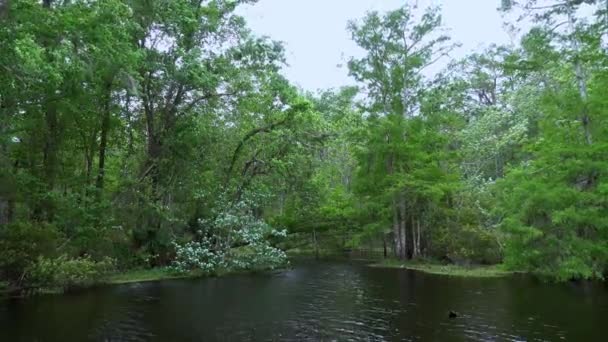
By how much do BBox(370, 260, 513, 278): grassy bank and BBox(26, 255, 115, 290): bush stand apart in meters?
16.4

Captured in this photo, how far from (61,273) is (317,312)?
9.35m

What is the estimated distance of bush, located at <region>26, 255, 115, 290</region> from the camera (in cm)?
1666

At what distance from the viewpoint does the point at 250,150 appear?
1134 inches

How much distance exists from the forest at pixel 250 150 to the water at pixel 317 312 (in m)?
2.53

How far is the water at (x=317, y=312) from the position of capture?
11391 millimetres

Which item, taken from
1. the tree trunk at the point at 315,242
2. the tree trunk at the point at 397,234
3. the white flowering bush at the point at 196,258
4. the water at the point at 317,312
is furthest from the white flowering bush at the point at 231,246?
the tree trunk at the point at 315,242

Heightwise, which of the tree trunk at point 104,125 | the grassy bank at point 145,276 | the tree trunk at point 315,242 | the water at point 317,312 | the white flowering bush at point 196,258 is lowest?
the water at point 317,312

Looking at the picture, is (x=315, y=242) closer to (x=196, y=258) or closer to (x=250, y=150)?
(x=250, y=150)

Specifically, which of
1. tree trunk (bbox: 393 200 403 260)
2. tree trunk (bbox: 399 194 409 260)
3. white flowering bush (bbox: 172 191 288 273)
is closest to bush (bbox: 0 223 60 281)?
white flowering bush (bbox: 172 191 288 273)

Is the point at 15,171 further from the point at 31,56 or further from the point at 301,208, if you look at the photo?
the point at 301,208

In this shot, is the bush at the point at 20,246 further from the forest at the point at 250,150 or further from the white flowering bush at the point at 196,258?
the white flowering bush at the point at 196,258

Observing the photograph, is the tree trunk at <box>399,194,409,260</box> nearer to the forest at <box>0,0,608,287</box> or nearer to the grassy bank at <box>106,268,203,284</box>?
the forest at <box>0,0,608,287</box>

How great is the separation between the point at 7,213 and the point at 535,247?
70.8ft

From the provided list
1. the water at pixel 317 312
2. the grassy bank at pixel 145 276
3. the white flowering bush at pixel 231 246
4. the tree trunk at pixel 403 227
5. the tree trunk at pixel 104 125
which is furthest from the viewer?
the tree trunk at pixel 403 227
